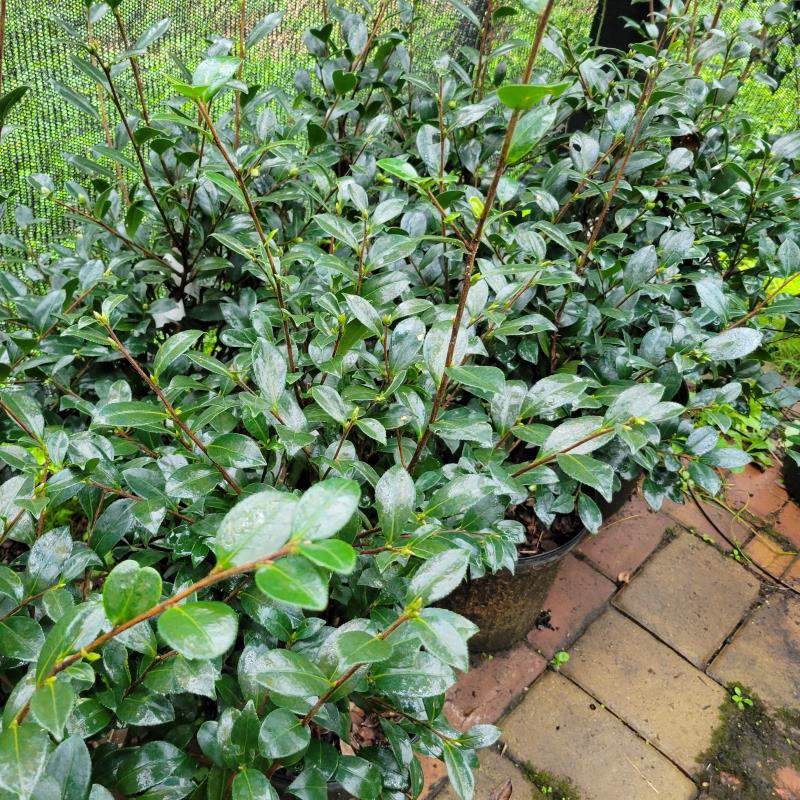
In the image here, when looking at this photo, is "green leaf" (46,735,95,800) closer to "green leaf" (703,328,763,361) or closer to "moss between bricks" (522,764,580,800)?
"green leaf" (703,328,763,361)

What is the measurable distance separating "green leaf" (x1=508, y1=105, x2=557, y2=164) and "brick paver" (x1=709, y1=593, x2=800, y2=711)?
1.81 metres

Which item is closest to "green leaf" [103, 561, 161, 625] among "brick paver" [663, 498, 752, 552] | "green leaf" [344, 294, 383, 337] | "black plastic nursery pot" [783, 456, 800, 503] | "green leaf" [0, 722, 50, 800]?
"green leaf" [0, 722, 50, 800]

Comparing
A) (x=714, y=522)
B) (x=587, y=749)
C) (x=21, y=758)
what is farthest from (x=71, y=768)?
(x=714, y=522)

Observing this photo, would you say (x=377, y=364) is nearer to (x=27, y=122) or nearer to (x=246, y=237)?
(x=246, y=237)

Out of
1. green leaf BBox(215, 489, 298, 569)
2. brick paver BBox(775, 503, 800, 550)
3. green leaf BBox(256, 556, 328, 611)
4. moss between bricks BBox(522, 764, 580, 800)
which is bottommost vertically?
brick paver BBox(775, 503, 800, 550)

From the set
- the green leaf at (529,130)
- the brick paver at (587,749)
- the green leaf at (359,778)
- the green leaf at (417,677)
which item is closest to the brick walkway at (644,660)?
the brick paver at (587,749)

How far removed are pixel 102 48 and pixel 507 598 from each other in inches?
73.4

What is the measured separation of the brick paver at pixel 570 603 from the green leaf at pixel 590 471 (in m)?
1.17

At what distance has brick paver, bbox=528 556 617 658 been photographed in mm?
1989

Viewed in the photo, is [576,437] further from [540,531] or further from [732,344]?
[540,531]

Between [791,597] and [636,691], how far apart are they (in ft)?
2.41

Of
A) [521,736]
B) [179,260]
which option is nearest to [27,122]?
[179,260]

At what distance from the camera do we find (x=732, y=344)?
1.24 meters

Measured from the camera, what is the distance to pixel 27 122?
7.08 ft
